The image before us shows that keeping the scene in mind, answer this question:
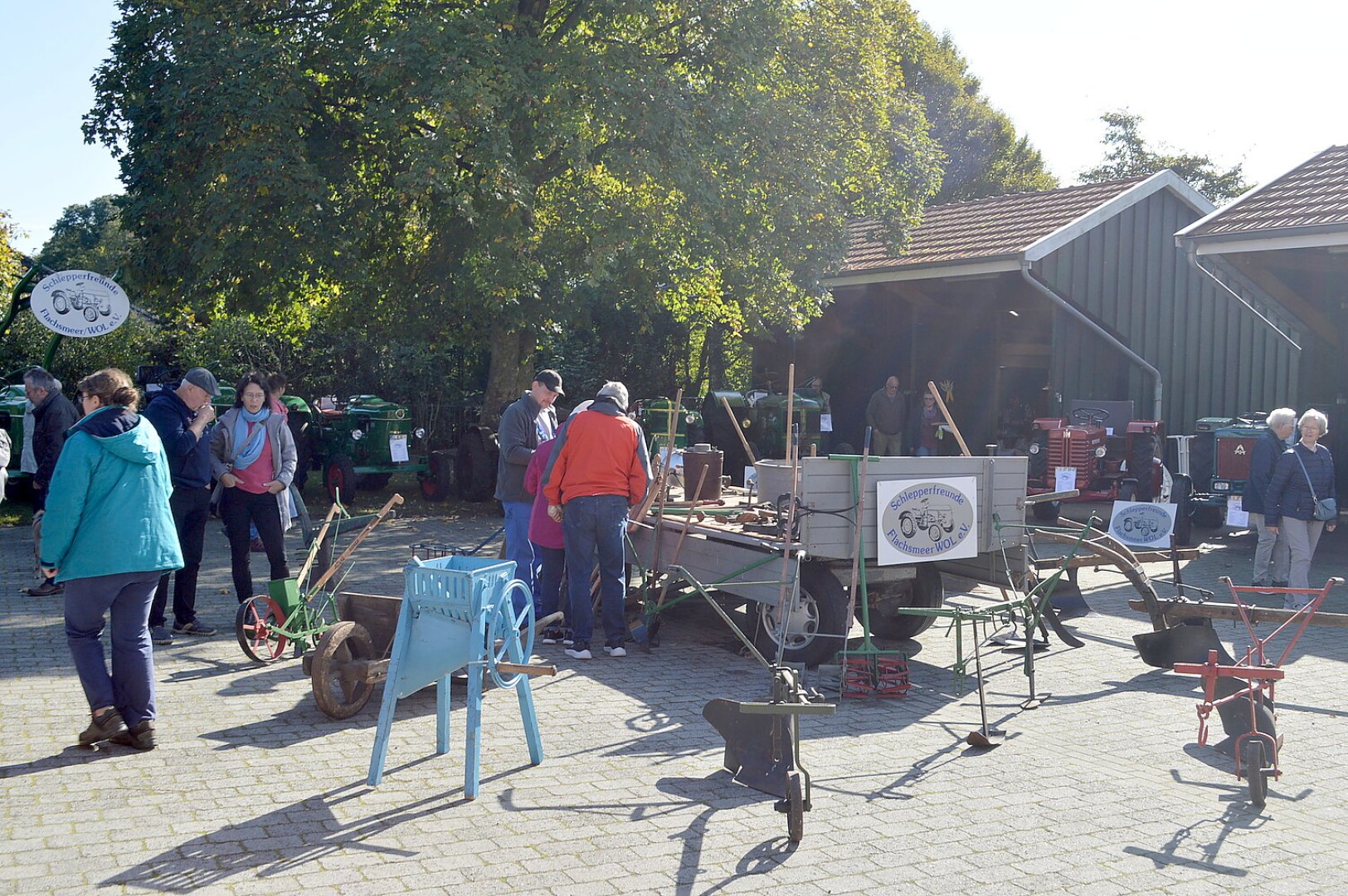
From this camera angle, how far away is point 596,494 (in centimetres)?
758

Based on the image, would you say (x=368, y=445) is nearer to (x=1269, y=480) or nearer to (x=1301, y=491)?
(x=1269, y=480)

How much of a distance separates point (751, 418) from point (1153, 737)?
42.2 feet

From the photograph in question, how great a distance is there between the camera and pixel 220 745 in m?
5.66

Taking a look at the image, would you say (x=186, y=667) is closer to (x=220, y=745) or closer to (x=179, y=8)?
(x=220, y=745)

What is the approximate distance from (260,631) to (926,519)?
13.5 feet

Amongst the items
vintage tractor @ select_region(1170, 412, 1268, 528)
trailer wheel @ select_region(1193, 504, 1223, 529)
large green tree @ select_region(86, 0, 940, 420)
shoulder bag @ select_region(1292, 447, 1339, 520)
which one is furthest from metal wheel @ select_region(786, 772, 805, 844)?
trailer wheel @ select_region(1193, 504, 1223, 529)

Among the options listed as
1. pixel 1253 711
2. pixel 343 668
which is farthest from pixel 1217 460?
pixel 343 668

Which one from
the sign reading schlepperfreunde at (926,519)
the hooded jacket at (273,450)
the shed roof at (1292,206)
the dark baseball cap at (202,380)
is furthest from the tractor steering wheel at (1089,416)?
the dark baseball cap at (202,380)

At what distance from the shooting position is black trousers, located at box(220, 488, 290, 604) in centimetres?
798

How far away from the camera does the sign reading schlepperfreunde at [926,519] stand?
705 centimetres

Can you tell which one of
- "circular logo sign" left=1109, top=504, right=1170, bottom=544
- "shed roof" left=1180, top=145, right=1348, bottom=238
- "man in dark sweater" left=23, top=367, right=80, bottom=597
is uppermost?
"shed roof" left=1180, top=145, right=1348, bottom=238

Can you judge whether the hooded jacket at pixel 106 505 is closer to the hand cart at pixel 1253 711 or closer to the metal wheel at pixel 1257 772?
the hand cart at pixel 1253 711

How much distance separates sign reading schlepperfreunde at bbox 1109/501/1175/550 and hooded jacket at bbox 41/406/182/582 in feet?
22.4

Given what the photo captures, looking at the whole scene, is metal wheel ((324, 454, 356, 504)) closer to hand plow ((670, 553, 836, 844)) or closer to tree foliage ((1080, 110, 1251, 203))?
hand plow ((670, 553, 836, 844))
